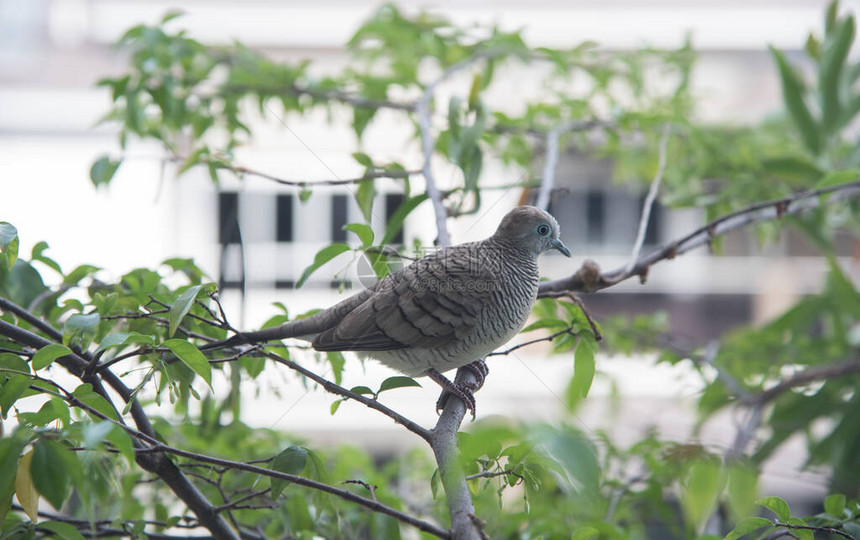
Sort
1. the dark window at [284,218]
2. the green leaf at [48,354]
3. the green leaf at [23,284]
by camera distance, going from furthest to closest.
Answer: the dark window at [284,218]
the green leaf at [23,284]
the green leaf at [48,354]

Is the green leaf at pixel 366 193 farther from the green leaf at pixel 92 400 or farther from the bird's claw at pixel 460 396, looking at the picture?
the green leaf at pixel 92 400

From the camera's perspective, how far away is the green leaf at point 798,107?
4.07ft

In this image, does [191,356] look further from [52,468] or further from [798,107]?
[798,107]

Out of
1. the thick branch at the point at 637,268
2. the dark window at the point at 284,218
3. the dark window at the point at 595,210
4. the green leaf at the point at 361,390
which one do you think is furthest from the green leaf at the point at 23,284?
the dark window at the point at 595,210

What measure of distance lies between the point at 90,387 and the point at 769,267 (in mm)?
4258

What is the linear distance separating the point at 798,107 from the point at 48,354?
1.34 metres

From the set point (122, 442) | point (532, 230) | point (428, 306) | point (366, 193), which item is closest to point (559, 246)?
point (532, 230)

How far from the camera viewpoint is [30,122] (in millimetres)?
3578

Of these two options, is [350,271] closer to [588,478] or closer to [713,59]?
[588,478]

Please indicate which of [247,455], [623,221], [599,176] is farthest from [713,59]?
[247,455]

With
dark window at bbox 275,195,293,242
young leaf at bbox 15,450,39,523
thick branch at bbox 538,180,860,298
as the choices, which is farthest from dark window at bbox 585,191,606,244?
young leaf at bbox 15,450,39,523

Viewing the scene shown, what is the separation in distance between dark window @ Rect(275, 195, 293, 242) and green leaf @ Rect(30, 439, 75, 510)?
3.33 metres

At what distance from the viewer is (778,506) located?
0.49 m

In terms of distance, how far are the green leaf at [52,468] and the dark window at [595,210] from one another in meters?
3.54
